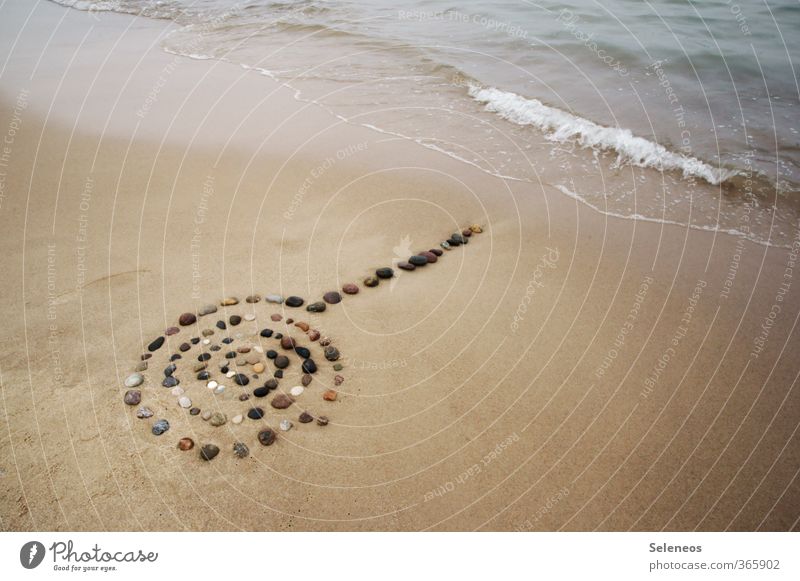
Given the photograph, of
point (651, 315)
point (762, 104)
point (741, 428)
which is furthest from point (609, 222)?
point (762, 104)

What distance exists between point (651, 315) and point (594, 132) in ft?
14.2

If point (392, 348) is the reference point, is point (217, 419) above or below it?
below

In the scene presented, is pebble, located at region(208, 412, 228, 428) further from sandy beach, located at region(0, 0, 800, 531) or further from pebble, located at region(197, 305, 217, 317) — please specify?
pebble, located at region(197, 305, 217, 317)

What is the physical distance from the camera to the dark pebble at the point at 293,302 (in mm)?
4828

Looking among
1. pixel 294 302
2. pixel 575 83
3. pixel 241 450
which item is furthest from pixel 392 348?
pixel 575 83

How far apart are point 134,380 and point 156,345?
42cm

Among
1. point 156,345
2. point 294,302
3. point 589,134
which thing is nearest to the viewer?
point 156,345

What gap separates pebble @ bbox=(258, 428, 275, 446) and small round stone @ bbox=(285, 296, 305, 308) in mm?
1482

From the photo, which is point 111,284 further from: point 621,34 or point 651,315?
point 621,34

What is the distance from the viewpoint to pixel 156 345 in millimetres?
4309

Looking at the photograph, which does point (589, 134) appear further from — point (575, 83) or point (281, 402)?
point (281, 402)

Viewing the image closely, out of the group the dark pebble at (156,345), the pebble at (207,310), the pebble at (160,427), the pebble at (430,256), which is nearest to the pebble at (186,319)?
the pebble at (207,310)

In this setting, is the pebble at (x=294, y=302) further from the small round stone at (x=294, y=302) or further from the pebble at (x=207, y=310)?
the pebble at (x=207, y=310)

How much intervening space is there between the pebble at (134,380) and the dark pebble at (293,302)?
1.40 meters
